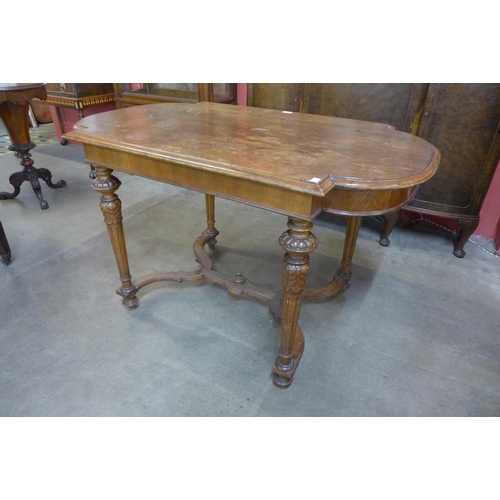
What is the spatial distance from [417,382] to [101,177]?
1.66m

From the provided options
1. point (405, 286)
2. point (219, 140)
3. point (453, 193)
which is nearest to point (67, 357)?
point (219, 140)

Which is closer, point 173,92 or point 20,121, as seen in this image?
point 20,121

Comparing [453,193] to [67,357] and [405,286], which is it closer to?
[405,286]

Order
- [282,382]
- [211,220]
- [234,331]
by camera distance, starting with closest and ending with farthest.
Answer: [282,382]
[234,331]
[211,220]

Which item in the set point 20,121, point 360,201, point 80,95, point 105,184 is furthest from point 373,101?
point 80,95

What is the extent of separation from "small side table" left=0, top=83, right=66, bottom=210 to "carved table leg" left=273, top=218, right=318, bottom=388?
2.58 meters

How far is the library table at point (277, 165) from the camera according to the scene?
1153 millimetres

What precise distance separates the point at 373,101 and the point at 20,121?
2.73 m

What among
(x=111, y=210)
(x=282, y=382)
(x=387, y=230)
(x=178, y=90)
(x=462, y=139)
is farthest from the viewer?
(x=178, y=90)

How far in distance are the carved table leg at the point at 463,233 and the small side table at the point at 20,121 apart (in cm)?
324

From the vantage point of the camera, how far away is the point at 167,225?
2.85 meters

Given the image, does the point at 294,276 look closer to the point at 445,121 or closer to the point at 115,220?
the point at 115,220

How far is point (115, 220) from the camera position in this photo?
5.63 feet

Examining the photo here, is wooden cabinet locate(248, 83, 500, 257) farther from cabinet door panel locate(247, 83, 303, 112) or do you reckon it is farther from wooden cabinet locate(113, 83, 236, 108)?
wooden cabinet locate(113, 83, 236, 108)
